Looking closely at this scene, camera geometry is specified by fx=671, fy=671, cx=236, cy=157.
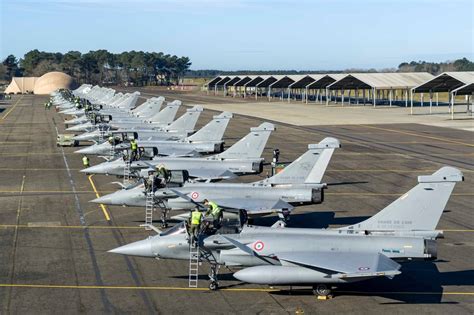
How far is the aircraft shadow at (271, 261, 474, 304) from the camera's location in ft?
72.7

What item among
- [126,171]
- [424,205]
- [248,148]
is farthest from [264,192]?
[126,171]

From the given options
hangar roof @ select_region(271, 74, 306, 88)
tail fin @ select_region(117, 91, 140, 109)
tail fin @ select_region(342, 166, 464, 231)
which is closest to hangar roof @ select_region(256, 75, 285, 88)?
hangar roof @ select_region(271, 74, 306, 88)

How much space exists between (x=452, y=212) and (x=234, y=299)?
59.3ft

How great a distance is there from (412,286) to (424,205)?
2.94 metres

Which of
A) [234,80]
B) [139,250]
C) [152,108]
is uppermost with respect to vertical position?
[234,80]

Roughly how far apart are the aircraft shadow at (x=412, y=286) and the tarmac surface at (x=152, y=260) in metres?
0.04

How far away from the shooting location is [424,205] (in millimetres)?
22625

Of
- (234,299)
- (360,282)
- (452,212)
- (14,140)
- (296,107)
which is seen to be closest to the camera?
(234,299)

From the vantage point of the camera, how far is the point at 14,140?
232 ft

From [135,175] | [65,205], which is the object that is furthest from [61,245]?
[135,175]

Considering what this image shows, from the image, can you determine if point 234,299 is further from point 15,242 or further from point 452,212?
point 452,212

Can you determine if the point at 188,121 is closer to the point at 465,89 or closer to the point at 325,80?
the point at 465,89

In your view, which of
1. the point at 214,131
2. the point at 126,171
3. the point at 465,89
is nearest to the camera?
the point at 126,171

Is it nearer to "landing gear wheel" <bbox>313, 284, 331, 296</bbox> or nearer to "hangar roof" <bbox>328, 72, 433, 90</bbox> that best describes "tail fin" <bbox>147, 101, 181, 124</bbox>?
"landing gear wheel" <bbox>313, 284, 331, 296</bbox>
